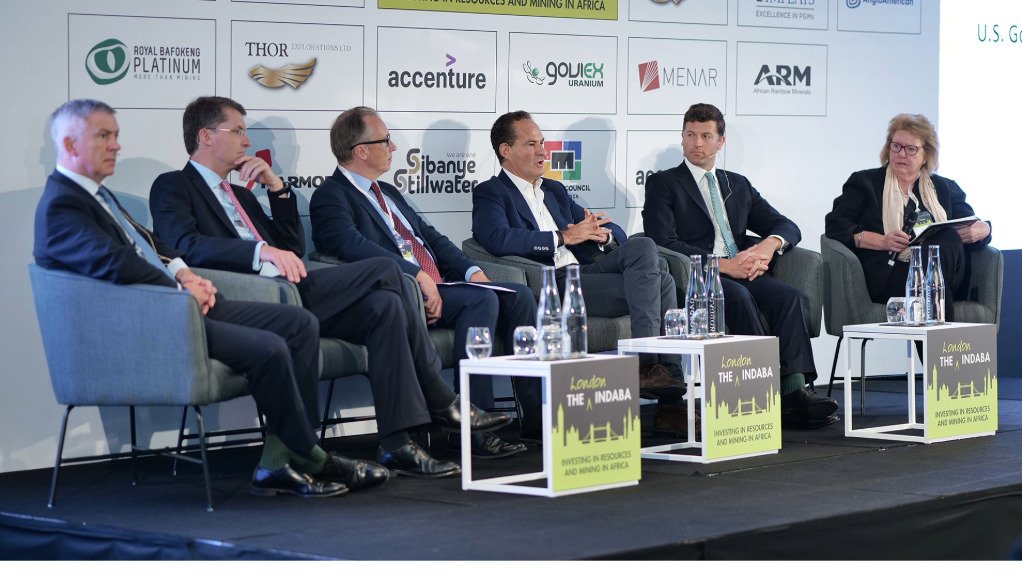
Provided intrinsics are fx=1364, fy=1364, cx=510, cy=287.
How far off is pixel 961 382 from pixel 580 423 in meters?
1.96

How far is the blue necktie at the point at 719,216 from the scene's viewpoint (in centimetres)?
623

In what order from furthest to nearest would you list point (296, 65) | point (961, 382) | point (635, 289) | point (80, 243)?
point (296, 65) → point (635, 289) → point (961, 382) → point (80, 243)

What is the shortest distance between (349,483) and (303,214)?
1.75 meters

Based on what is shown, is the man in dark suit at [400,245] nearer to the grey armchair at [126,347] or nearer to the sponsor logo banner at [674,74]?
the grey armchair at [126,347]

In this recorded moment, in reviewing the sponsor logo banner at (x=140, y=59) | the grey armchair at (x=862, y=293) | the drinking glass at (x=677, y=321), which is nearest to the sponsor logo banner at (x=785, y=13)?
the grey armchair at (x=862, y=293)

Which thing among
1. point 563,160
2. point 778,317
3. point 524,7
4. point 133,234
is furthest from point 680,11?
point 133,234

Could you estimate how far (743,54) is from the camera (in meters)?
6.91

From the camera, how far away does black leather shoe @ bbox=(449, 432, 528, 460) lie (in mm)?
4840

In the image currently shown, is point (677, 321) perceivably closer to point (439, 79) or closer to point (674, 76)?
point (439, 79)

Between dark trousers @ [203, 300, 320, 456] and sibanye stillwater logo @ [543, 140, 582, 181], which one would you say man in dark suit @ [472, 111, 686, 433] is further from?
dark trousers @ [203, 300, 320, 456]

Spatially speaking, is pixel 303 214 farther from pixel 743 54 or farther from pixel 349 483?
pixel 743 54

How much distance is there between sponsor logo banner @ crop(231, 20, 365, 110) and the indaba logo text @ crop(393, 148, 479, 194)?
0.38 metres

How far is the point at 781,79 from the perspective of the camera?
704cm

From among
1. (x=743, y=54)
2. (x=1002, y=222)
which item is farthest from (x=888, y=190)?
(x=1002, y=222)
